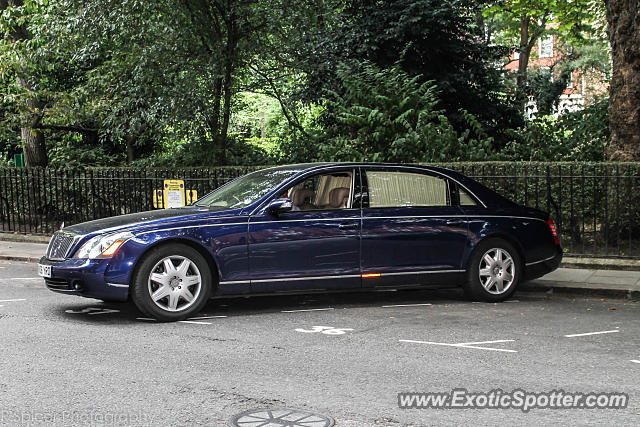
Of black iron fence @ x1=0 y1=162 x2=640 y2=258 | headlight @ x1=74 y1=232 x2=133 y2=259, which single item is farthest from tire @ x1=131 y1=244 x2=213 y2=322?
black iron fence @ x1=0 y1=162 x2=640 y2=258

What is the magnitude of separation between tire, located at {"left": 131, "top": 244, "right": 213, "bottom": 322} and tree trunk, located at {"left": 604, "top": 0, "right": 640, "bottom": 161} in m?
8.44

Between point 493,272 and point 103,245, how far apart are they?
4.36 meters

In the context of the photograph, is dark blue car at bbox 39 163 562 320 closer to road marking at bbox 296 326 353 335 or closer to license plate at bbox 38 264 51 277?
license plate at bbox 38 264 51 277

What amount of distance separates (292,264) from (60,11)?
11975 mm

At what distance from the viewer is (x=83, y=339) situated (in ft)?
23.1

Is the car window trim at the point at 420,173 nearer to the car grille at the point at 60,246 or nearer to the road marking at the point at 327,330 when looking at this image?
the road marking at the point at 327,330

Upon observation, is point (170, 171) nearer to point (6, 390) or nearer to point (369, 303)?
Result: point (369, 303)

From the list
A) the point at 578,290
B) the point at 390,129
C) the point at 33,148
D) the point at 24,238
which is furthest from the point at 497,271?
the point at 33,148

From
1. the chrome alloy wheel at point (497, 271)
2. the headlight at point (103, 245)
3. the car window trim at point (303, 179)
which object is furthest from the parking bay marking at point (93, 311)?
the chrome alloy wheel at point (497, 271)

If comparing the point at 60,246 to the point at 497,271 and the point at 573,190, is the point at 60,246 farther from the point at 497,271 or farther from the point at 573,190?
the point at 573,190

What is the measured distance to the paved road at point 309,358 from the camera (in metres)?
4.90

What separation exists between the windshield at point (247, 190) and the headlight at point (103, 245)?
1.21 metres

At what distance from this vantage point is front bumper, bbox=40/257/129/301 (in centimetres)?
764

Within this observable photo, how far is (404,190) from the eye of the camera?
8.88 metres
